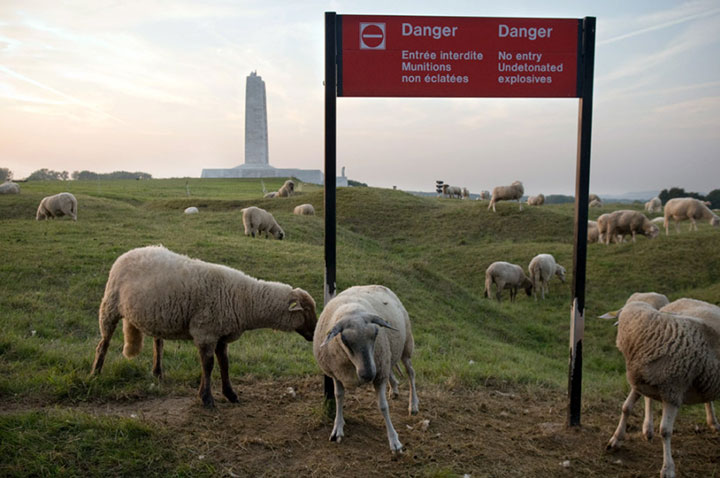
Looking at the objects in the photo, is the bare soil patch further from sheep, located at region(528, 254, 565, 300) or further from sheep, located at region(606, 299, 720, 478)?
sheep, located at region(528, 254, 565, 300)

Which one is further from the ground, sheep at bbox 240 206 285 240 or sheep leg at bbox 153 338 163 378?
sheep at bbox 240 206 285 240

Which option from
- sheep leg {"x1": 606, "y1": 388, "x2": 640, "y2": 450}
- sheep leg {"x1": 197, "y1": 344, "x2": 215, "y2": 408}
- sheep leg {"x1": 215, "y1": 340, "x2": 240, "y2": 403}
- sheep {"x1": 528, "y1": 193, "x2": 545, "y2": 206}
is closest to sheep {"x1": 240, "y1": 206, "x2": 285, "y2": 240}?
sheep leg {"x1": 215, "y1": 340, "x2": 240, "y2": 403}

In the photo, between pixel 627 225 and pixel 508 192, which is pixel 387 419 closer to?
pixel 627 225

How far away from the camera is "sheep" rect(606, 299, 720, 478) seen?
4.78m

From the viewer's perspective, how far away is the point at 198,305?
235 inches

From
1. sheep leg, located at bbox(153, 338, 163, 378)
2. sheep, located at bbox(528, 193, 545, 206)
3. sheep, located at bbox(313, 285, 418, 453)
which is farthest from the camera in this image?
sheep, located at bbox(528, 193, 545, 206)

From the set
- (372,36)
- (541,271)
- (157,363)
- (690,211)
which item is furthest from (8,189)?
(690,211)

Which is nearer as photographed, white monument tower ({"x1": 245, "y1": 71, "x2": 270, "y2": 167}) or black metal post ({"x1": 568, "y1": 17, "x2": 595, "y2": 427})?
black metal post ({"x1": 568, "y1": 17, "x2": 595, "y2": 427})

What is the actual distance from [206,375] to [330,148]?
2.98 m

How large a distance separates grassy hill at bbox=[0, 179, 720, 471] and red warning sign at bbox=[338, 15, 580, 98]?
4082mm

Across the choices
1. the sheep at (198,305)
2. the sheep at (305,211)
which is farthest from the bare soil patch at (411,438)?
the sheep at (305,211)

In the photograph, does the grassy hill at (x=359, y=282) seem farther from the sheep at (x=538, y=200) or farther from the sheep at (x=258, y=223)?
the sheep at (x=538, y=200)

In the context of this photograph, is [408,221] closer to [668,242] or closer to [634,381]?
[668,242]

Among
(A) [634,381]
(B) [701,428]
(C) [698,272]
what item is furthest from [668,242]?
(A) [634,381]
